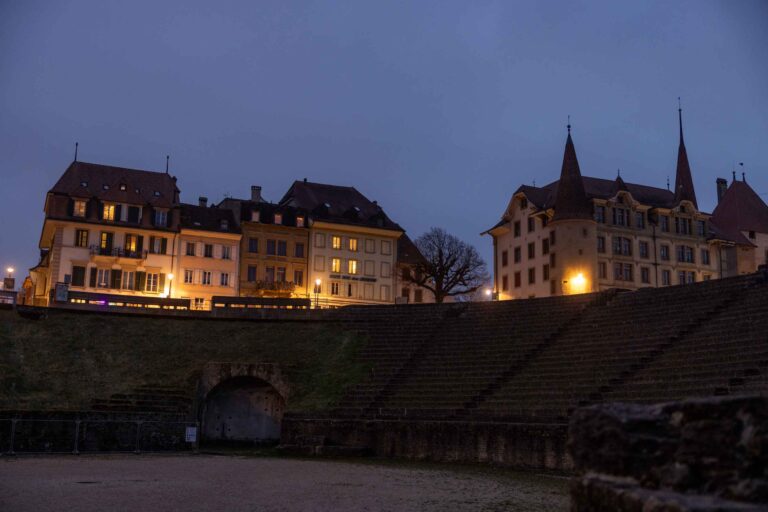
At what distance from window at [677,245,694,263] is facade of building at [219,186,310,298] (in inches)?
1328

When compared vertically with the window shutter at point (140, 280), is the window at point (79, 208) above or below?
above

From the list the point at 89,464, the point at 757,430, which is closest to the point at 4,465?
the point at 89,464

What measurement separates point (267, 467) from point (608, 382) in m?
11.8

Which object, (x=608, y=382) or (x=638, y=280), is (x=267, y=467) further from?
(x=638, y=280)

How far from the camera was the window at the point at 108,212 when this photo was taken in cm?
6638

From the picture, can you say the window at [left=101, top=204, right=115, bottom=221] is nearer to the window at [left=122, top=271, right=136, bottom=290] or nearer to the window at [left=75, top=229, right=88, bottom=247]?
the window at [left=75, top=229, right=88, bottom=247]

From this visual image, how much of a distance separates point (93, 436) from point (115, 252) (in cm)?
3822

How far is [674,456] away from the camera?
6.58 metres

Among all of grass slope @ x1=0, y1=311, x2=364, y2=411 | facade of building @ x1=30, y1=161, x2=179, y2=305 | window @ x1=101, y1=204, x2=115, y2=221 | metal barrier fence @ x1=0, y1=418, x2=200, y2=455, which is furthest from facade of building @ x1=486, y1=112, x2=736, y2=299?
metal barrier fence @ x1=0, y1=418, x2=200, y2=455

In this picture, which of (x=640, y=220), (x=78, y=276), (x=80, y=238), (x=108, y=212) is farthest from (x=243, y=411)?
(x=640, y=220)

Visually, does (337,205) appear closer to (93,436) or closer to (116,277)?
(116,277)

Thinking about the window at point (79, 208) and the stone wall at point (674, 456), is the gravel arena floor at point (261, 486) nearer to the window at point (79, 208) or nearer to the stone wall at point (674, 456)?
the stone wall at point (674, 456)

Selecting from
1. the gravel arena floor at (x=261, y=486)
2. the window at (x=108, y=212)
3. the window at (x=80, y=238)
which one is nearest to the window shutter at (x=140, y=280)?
the window at (x=80, y=238)

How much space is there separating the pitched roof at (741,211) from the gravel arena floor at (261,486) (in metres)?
63.0
